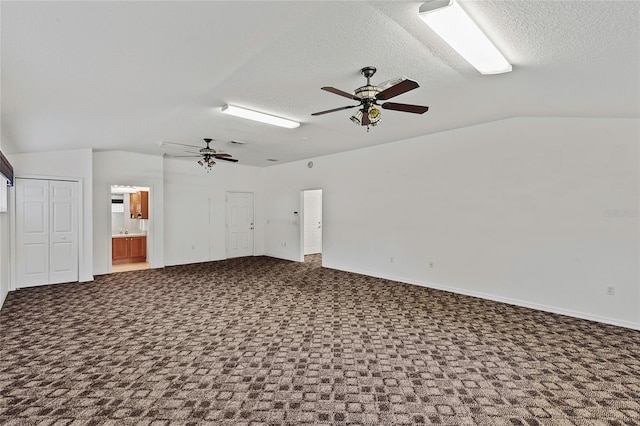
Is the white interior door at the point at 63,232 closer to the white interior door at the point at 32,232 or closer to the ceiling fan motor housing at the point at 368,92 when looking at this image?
the white interior door at the point at 32,232

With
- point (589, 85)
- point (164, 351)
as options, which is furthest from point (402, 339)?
point (589, 85)

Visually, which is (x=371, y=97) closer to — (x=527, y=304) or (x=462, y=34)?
(x=462, y=34)

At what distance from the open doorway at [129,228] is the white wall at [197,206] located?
24.2 inches

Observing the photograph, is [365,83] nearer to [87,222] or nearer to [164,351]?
[164,351]

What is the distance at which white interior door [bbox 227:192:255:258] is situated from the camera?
9.38 meters

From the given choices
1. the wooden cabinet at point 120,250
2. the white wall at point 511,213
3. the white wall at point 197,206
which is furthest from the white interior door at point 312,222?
the wooden cabinet at point 120,250

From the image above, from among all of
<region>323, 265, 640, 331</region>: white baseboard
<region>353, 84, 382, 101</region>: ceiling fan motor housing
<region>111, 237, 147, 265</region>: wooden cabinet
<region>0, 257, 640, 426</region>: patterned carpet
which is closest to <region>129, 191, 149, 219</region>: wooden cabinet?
<region>111, 237, 147, 265</region>: wooden cabinet

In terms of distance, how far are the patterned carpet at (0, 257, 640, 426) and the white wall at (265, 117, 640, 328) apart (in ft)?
1.79

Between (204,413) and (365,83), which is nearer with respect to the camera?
(204,413)

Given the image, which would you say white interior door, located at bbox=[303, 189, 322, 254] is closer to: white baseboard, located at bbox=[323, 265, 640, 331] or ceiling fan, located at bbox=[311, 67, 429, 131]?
white baseboard, located at bbox=[323, 265, 640, 331]

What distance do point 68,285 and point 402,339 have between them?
634 cm

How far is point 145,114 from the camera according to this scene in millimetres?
4211

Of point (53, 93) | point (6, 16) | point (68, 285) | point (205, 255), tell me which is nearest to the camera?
point (6, 16)

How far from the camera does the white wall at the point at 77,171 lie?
5797 millimetres
